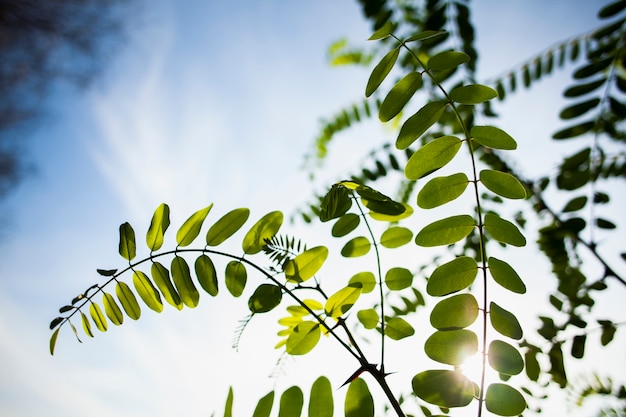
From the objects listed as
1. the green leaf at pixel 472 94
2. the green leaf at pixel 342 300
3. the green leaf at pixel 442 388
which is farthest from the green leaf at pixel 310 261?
the green leaf at pixel 472 94

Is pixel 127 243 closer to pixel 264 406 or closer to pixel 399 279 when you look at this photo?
pixel 264 406

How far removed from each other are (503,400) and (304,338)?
0.36m

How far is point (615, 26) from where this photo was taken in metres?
1.11

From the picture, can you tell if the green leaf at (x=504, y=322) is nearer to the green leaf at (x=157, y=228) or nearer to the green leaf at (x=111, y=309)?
the green leaf at (x=157, y=228)

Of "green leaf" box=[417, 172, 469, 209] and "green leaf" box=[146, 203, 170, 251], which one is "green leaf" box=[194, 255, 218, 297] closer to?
"green leaf" box=[146, 203, 170, 251]

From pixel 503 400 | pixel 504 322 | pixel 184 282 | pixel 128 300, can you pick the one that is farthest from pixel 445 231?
pixel 128 300

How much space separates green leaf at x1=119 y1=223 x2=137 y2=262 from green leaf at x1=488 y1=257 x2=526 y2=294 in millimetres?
661

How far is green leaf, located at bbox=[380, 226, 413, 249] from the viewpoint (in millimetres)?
882

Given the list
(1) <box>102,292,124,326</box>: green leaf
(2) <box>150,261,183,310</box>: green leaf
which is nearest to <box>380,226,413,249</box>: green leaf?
(2) <box>150,261,183,310</box>: green leaf

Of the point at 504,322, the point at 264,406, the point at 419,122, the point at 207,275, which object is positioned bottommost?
the point at 264,406

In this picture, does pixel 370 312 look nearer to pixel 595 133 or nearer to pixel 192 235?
pixel 192 235

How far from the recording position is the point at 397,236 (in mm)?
884

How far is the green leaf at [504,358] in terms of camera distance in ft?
1.98

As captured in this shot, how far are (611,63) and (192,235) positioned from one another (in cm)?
132
